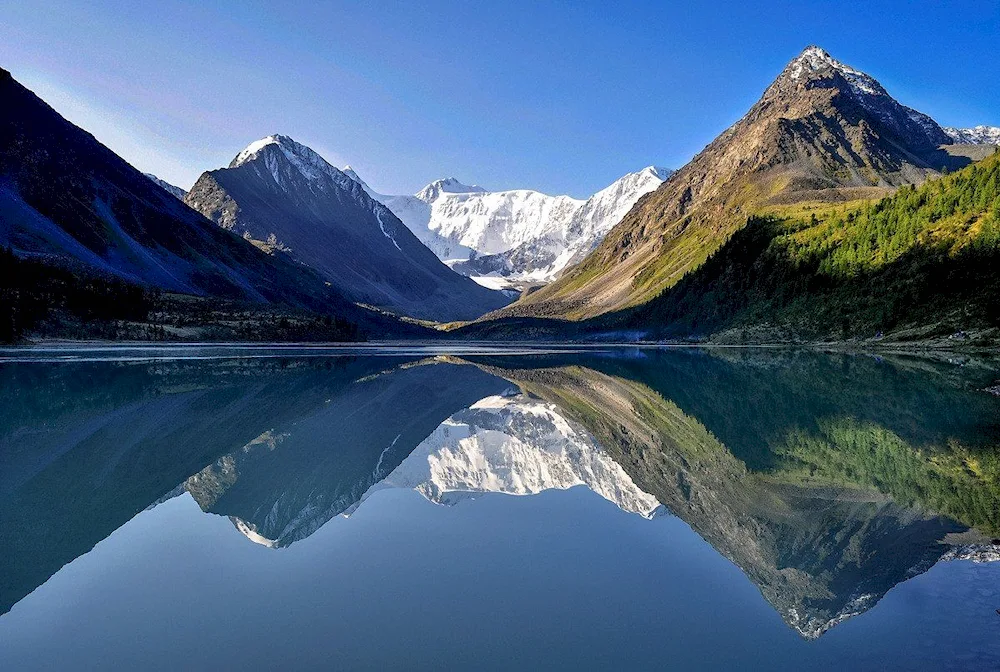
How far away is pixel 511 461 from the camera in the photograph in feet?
88.4

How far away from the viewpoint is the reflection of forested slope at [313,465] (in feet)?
50.5

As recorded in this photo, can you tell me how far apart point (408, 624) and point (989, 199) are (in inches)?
5054

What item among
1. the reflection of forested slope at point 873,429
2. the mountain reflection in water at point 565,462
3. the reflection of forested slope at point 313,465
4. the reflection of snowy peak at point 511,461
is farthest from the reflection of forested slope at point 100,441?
the reflection of forested slope at point 873,429

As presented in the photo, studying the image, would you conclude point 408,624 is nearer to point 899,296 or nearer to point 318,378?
point 318,378

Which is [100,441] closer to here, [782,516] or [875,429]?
[782,516]

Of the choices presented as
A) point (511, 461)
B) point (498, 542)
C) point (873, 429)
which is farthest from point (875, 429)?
point (498, 542)

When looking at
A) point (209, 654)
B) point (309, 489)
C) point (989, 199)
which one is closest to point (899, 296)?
point (989, 199)

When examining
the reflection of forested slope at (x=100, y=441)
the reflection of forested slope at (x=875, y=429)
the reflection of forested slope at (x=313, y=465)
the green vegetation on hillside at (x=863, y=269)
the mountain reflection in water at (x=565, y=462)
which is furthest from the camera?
the green vegetation on hillside at (x=863, y=269)

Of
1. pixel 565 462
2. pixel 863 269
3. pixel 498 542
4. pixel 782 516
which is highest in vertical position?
pixel 863 269

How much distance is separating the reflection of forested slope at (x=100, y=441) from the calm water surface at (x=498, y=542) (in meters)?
0.12

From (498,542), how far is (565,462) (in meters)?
10.2

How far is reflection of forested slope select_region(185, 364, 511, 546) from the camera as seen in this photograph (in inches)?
606

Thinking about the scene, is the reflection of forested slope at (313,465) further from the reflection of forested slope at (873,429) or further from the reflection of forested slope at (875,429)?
the reflection of forested slope at (875,429)

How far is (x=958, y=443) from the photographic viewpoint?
23453 mm
